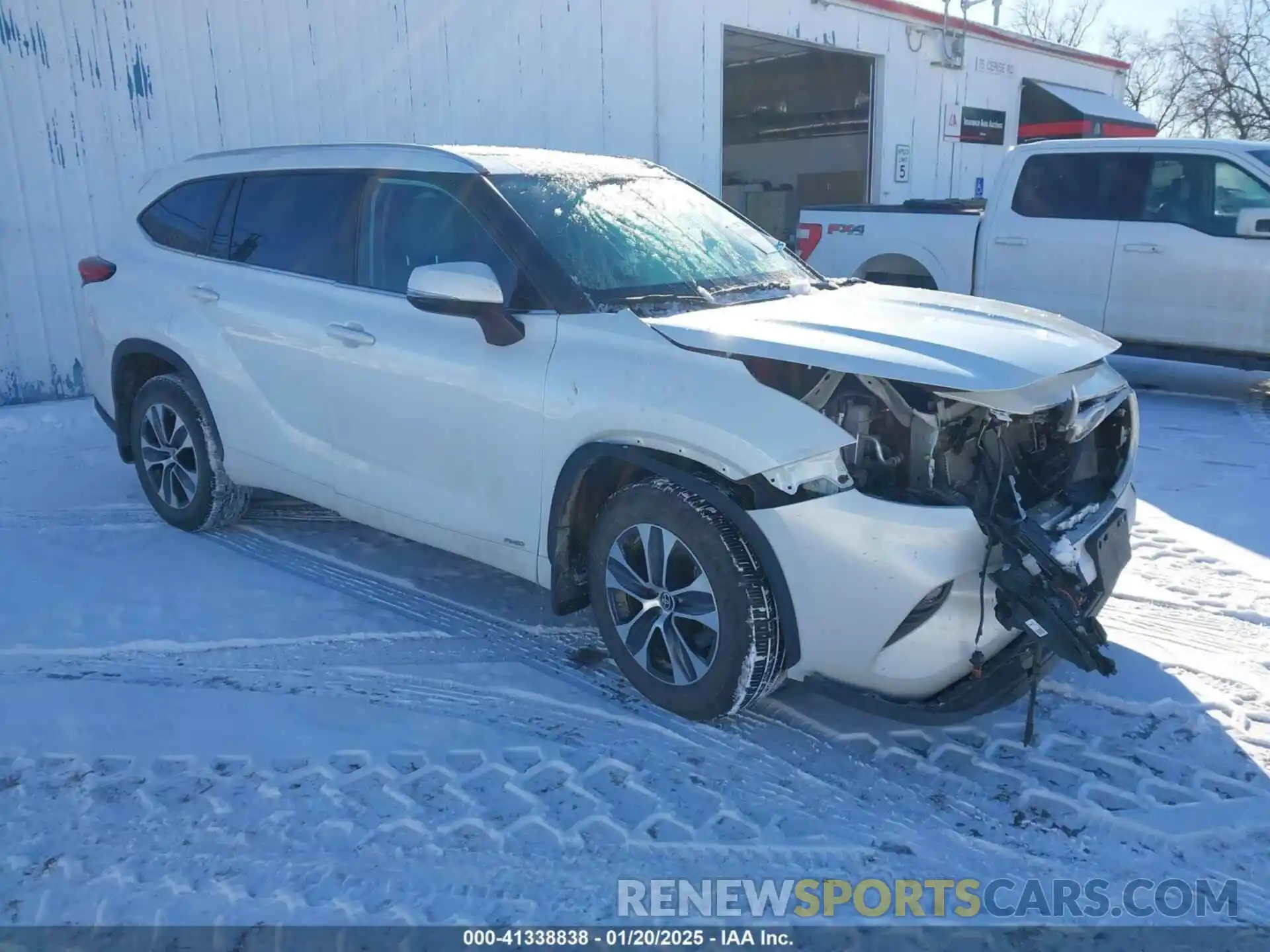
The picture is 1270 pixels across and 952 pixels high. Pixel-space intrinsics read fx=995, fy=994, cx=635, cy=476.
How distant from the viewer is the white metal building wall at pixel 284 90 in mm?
7895

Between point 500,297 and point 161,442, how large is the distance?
2.62 m

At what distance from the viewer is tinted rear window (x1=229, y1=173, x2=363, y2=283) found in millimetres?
4266

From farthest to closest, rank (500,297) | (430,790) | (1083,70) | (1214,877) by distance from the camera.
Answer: (1083,70), (500,297), (430,790), (1214,877)

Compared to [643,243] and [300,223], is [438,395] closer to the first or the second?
[643,243]

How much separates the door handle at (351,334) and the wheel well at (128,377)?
4.79 ft

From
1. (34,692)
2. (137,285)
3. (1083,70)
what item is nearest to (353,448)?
(34,692)

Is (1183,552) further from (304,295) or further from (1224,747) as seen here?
(304,295)

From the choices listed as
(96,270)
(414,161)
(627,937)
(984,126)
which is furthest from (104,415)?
(984,126)

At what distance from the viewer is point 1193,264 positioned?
7.83m

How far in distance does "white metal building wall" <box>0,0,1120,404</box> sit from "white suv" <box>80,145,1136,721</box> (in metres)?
1.89

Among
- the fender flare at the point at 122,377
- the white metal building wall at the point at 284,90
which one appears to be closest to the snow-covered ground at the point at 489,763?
the fender flare at the point at 122,377

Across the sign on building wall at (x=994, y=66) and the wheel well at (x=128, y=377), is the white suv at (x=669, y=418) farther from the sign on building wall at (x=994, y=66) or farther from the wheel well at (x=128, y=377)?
the sign on building wall at (x=994, y=66)

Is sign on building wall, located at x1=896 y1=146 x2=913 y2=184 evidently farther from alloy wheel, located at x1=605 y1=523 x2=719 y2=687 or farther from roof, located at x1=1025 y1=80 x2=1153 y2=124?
alloy wheel, located at x1=605 y1=523 x2=719 y2=687

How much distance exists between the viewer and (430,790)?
3.00 meters
